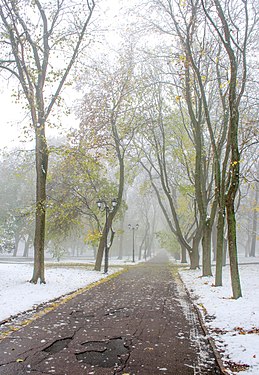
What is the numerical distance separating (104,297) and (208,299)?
3.22 metres

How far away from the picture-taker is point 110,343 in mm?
5555

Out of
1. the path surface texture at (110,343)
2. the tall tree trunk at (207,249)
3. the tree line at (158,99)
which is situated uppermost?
the tree line at (158,99)

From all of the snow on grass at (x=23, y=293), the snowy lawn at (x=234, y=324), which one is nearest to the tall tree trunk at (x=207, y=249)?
the snowy lawn at (x=234, y=324)

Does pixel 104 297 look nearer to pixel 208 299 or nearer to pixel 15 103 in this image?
pixel 208 299

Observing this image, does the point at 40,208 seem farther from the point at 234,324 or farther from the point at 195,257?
the point at 195,257

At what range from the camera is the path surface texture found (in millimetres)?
4465

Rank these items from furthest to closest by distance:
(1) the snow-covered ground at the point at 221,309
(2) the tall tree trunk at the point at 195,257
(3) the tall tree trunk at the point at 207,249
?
(2) the tall tree trunk at the point at 195,257 → (3) the tall tree trunk at the point at 207,249 → (1) the snow-covered ground at the point at 221,309

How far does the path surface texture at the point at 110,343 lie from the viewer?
446 centimetres

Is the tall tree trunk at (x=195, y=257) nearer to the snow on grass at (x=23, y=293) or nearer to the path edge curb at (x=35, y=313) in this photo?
the snow on grass at (x=23, y=293)

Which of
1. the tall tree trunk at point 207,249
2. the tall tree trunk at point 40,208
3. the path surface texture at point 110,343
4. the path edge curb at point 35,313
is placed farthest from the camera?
the tall tree trunk at point 207,249

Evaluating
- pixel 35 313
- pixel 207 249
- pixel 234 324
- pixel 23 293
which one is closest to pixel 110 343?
pixel 234 324

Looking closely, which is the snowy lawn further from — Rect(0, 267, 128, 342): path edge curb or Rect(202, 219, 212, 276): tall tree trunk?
Rect(202, 219, 212, 276): tall tree trunk

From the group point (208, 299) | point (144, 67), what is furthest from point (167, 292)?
point (144, 67)

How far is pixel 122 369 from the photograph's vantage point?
4.40 meters
